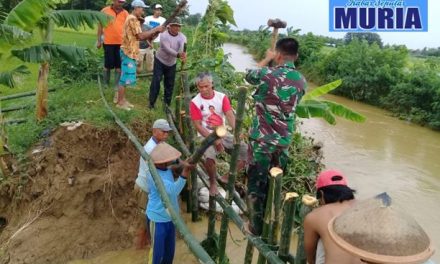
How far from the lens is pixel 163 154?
3852mm

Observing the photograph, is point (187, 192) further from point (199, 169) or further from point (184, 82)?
point (184, 82)

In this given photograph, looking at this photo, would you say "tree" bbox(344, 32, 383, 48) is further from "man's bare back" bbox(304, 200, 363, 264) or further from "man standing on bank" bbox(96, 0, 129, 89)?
"man's bare back" bbox(304, 200, 363, 264)

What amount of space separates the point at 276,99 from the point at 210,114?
0.88 m

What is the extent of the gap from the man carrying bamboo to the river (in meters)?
3.69

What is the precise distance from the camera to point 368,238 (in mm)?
1718

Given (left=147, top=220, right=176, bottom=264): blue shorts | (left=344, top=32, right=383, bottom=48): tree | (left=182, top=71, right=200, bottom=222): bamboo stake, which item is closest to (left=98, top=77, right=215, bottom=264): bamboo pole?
(left=147, top=220, right=176, bottom=264): blue shorts

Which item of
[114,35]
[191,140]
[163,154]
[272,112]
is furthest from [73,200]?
[272,112]

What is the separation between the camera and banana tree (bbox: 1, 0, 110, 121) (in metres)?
5.14

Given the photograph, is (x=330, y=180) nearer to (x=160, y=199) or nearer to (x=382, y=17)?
(x=160, y=199)

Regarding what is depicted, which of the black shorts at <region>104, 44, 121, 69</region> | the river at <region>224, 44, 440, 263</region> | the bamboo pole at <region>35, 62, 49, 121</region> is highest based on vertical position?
the black shorts at <region>104, 44, 121, 69</region>

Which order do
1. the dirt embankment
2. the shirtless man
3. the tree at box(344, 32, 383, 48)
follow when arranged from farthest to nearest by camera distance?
the tree at box(344, 32, 383, 48) → the dirt embankment → the shirtless man

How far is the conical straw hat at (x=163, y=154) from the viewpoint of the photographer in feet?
12.6

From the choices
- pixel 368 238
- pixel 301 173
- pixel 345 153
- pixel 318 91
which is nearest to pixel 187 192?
pixel 301 173

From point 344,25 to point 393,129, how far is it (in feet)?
13.9
